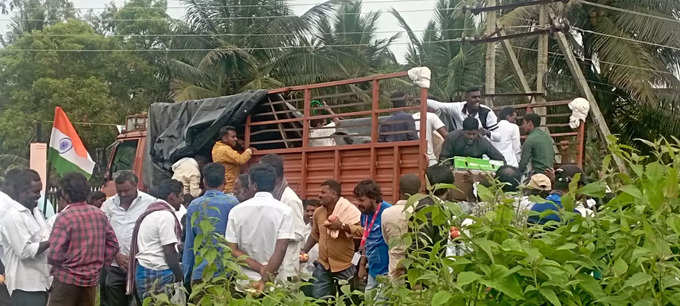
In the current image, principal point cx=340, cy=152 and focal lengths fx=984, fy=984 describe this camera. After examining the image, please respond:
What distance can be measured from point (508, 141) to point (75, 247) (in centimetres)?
436

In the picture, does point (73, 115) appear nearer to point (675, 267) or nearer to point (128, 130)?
point (128, 130)

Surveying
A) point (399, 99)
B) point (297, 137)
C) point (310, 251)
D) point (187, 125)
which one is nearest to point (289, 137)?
point (297, 137)

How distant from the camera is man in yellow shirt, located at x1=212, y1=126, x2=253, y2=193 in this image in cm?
1009

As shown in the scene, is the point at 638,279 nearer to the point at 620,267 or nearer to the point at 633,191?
the point at 620,267

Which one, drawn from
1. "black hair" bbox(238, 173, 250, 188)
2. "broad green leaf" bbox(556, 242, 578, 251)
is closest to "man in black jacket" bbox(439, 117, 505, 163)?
"black hair" bbox(238, 173, 250, 188)

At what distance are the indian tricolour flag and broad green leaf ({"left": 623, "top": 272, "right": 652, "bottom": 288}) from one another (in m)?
10.8

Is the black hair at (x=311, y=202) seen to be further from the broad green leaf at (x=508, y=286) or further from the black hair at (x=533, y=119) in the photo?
the broad green leaf at (x=508, y=286)

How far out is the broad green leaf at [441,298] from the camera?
9.00 ft

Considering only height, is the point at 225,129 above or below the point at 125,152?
above

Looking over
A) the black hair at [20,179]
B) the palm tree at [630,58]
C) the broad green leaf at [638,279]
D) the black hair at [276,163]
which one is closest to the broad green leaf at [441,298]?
the broad green leaf at [638,279]

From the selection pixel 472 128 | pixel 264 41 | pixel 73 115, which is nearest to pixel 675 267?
pixel 472 128

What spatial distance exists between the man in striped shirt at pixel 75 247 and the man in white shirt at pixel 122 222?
0.74 metres

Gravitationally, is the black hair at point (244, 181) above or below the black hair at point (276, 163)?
below

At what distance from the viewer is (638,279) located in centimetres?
253
